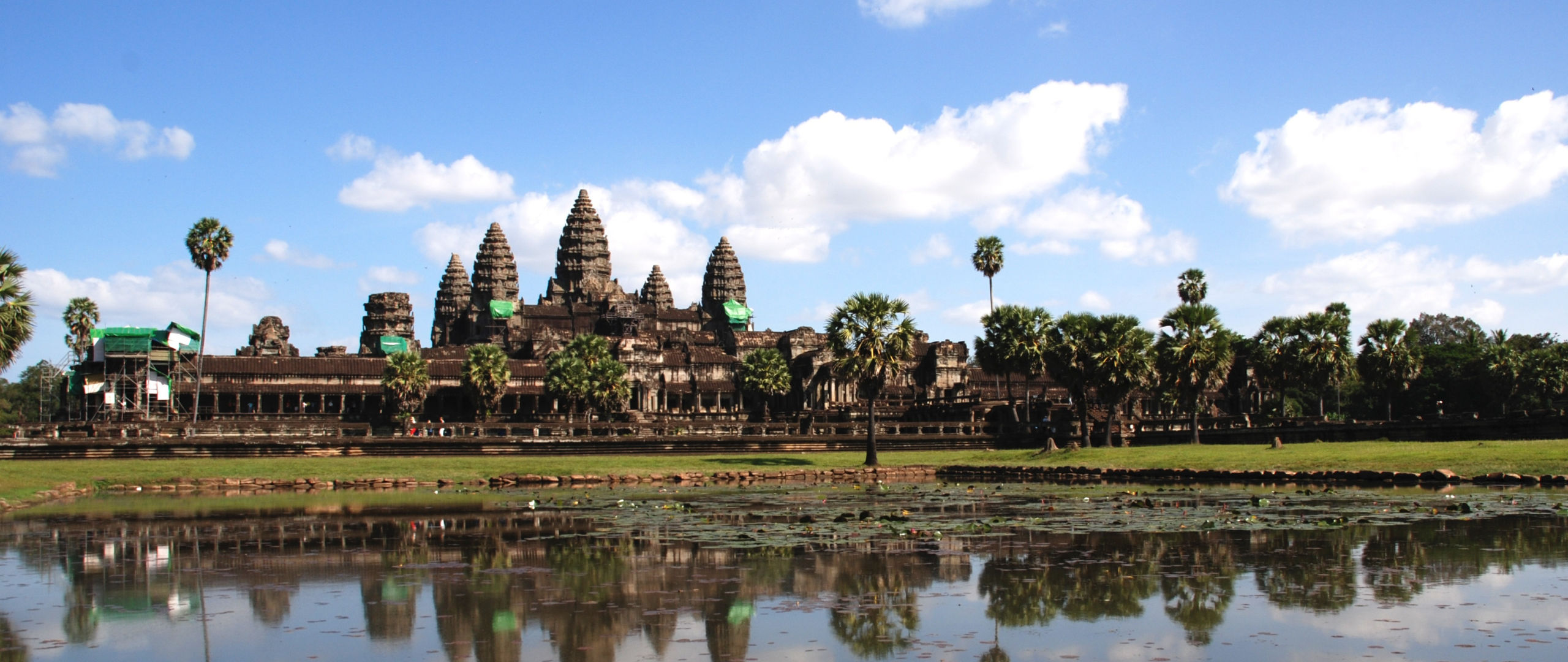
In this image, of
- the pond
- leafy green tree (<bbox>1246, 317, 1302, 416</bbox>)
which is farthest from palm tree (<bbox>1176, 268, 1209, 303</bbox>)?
the pond

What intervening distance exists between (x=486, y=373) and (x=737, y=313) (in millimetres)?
52680

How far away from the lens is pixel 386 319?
453ft

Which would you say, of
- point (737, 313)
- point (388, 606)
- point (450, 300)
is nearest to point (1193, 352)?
point (388, 606)

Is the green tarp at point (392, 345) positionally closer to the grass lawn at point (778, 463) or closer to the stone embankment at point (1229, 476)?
the grass lawn at point (778, 463)

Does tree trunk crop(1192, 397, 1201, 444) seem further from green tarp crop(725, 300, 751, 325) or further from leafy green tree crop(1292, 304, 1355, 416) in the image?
green tarp crop(725, 300, 751, 325)

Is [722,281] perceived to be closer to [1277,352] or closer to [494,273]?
[494,273]

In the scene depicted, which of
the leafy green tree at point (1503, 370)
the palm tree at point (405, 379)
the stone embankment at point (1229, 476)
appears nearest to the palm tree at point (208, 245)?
the palm tree at point (405, 379)

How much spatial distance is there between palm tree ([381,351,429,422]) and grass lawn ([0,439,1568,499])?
29.0m

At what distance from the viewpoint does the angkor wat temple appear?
9138cm

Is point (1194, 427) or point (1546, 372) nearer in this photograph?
point (1194, 427)

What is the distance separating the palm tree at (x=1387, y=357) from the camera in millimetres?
72000

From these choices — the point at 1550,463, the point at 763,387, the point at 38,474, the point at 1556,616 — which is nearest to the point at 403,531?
the point at 1556,616

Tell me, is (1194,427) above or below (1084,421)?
below

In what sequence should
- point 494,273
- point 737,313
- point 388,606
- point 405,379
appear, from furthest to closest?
point 494,273 < point 737,313 < point 405,379 < point 388,606
